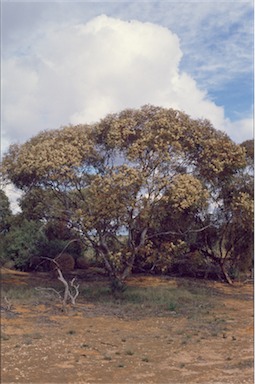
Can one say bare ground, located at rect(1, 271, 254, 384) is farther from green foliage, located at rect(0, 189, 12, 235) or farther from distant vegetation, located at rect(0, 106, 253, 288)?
green foliage, located at rect(0, 189, 12, 235)

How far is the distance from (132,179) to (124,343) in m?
5.89

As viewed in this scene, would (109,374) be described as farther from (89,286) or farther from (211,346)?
(89,286)

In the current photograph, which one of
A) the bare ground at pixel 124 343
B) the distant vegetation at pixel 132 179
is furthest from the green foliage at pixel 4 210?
the bare ground at pixel 124 343

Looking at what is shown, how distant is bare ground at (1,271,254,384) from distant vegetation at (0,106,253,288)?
7.93ft

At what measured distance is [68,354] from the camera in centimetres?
963

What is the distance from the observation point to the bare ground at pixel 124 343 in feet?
27.6

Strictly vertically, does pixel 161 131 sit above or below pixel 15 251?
above

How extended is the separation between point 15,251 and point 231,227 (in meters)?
11.8

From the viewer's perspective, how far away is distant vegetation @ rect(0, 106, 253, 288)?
621 inches

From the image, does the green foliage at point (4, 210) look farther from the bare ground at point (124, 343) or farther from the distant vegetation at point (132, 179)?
the bare ground at point (124, 343)

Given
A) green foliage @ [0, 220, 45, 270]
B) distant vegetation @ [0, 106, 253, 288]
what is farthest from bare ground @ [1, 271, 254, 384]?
green foliage @ [0, 220, 45, 270]

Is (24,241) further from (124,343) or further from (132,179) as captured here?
(124,343)

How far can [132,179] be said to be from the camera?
15.4 metres

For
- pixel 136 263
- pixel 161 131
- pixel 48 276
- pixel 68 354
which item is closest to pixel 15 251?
pixel 48 276
